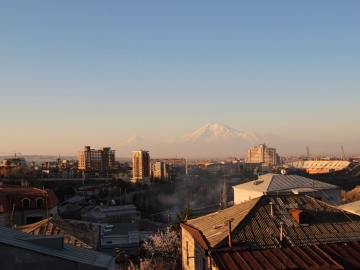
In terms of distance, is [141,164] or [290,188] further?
[141,164]

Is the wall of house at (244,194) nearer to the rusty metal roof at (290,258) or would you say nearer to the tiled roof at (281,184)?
the tiled roof at (281,184)

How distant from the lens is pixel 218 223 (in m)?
13.1

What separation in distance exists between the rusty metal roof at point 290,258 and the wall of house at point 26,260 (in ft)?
12.9

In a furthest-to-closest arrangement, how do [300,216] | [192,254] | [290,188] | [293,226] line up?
[290,188] → [192,254] → [300,216] → [293,226]

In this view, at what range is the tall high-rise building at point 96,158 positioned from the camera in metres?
142

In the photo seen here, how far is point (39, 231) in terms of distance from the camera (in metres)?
17.5

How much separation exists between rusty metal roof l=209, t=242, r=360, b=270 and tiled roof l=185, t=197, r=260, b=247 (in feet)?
2.45

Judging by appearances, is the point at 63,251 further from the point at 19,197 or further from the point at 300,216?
the point at 19,197

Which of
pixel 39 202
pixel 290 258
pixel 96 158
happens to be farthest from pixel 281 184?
pixel 96 158

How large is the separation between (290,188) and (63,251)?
1847cm

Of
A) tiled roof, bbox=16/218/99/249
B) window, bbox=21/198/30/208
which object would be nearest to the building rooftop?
tiled roof, bbox=16/218/99/249

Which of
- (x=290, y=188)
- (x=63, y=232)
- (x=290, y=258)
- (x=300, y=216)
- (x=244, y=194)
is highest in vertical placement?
(x=300, y=216)

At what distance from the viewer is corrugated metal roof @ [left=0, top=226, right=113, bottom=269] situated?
26.6 ft

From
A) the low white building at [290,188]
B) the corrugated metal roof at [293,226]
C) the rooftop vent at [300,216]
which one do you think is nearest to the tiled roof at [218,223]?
the corrugated metal roof at [293,226]
